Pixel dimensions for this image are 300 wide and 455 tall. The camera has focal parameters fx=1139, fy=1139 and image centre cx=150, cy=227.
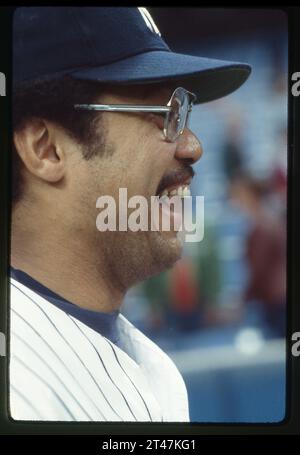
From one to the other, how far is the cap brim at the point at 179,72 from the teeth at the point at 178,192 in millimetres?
264

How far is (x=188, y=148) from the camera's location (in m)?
3.40

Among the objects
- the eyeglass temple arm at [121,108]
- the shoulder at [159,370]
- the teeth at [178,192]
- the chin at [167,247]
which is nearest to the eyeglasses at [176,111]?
the eyeglass temple arm at [121,108]

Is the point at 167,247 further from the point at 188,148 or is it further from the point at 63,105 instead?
the point at 63,105

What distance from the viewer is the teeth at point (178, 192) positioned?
3.40 metres

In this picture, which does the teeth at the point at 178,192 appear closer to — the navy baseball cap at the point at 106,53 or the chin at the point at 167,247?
the chin at the point at 167,247

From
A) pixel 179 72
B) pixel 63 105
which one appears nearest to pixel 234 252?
pixel 179 72

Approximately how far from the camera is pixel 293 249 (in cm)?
343

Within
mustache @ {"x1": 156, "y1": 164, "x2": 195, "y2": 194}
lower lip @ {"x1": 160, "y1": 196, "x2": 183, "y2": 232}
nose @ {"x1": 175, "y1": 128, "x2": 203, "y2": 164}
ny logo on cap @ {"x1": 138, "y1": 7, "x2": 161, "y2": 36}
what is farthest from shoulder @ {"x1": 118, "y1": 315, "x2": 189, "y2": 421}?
ny logo on cap @ {"x1": 138, "y1": 7, "x2": 161, "y2": 36}

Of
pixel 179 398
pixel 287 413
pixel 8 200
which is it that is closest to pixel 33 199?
pixel 8 200

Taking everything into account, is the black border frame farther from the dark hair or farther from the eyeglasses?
the eyeglasses

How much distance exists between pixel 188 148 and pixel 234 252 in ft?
1.12

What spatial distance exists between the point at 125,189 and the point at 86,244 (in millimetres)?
203

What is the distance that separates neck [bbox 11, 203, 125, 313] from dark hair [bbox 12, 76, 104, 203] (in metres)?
0.26
